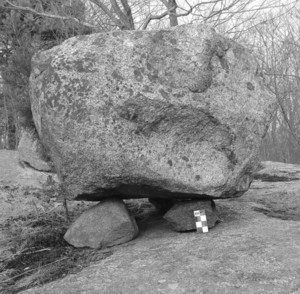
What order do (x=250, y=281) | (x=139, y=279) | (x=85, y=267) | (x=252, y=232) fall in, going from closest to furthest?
1. (x=250, y=281)
2. (x=139, y=279)
3. (x=85, y=267)
4. (x=252, y=232)

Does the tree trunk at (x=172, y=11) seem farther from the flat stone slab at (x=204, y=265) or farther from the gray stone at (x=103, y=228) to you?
the flat stone slab at (x=204, y=265)

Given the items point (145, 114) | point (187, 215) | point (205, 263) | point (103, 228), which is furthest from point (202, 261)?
point (145, 114)

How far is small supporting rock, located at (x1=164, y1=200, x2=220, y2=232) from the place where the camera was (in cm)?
356

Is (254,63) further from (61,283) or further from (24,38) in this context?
(24,38)

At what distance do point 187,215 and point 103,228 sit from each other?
2.48 ft

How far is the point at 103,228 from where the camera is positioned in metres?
3.48

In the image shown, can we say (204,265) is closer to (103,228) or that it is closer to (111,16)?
→ (103,228)

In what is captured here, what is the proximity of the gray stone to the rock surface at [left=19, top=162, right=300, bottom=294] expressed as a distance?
125 mm

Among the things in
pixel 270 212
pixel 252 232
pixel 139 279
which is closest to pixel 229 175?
pixel 252 232

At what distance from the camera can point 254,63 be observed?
383cm

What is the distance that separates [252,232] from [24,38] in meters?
8.68

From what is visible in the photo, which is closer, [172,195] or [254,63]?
[172,195]

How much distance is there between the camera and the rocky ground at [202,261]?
7.96 ft

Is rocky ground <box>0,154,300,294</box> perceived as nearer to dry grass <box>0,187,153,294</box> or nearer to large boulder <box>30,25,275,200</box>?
dry grass <box>0,187,153,294</box>
